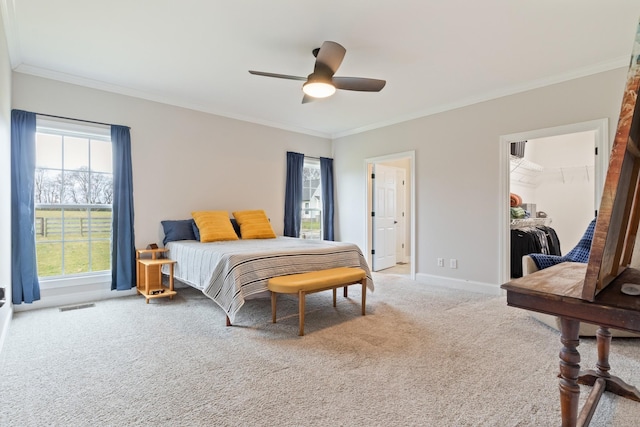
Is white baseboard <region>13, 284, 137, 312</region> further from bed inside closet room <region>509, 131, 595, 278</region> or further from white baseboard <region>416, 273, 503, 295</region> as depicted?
bed inside closet room <region>509, 131, 595, 278</region>

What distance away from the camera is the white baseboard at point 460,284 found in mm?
4172

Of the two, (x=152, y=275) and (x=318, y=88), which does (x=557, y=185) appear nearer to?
(x=318, y=88)

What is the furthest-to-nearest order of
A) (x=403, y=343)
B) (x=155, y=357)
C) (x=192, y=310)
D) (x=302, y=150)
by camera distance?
1. (x=302, y=150)
2. (x=192, y=310)
3. (x=403, y=343)
4. (x=155, y=357)

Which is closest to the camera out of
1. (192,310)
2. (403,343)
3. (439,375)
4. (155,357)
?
(439,375)

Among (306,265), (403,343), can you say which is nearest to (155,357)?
(306,265)

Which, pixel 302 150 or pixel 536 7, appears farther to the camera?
pixel 302 150

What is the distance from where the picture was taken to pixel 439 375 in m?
2.09

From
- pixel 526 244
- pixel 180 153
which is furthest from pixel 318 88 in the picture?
pixel 526 244

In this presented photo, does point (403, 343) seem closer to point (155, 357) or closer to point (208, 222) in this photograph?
point (155, 357)

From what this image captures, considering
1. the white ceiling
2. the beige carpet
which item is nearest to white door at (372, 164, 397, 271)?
the white ceiling

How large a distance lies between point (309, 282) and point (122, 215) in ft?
8.52

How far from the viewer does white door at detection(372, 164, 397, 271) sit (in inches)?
234

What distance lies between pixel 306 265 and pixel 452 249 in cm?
238

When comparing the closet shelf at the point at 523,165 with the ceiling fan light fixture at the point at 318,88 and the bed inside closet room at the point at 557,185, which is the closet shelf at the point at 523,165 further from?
the ceiling fan light fixture at the point at 318,88
